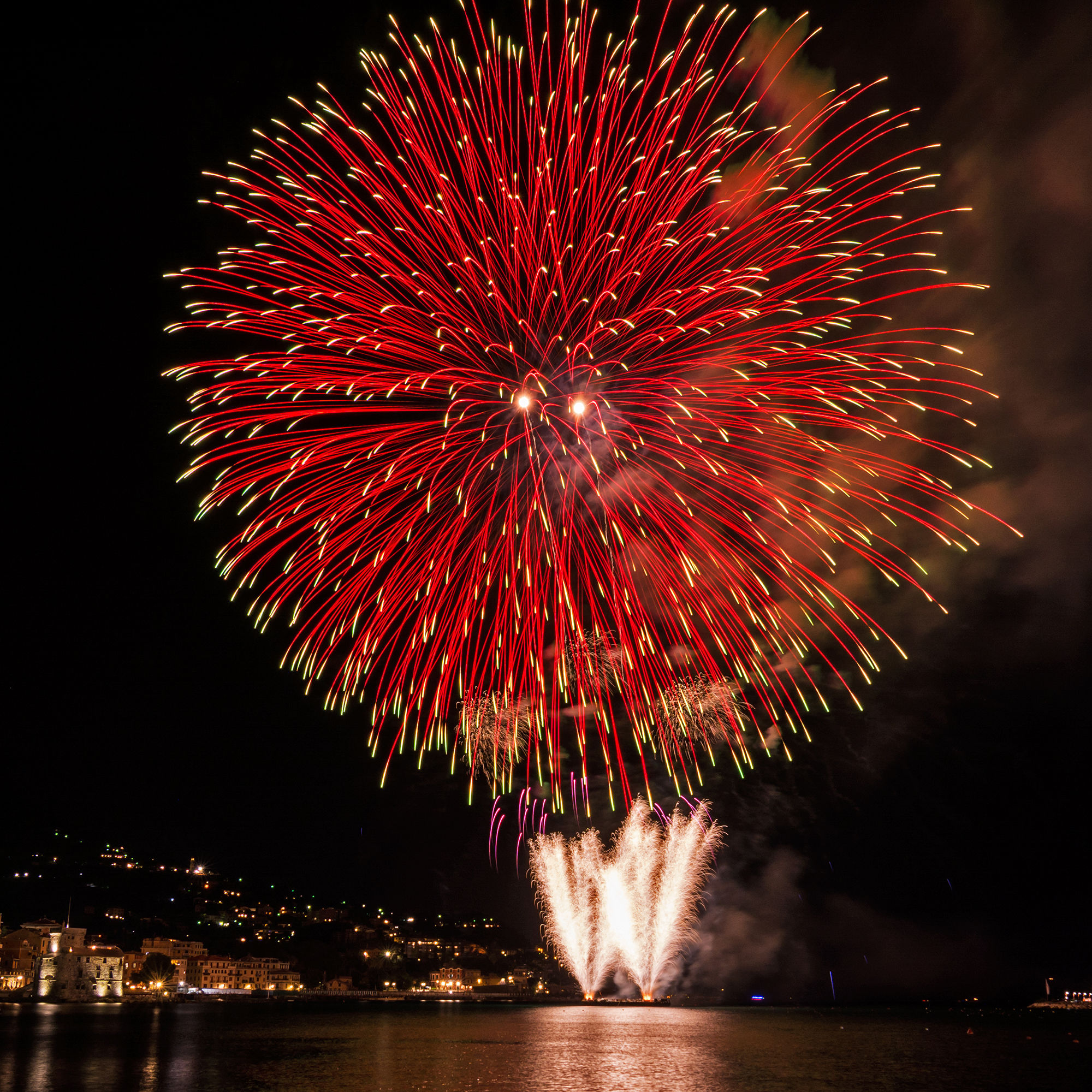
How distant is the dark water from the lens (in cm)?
3750

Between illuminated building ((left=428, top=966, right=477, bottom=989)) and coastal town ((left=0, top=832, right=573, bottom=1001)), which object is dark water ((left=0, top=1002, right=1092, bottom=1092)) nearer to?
coastal town ((left=0, top=832, right=573, bottom=1001))

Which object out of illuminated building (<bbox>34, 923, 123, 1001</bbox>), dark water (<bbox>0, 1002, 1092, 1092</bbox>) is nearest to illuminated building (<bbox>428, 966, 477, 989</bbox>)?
dark water (<bbox>0, 1002, 1092, 1092</bbox>)

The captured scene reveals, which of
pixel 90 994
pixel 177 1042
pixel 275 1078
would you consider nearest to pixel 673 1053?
pixel 275 1078

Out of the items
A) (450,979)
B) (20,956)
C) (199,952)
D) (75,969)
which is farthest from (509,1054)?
(450,979)

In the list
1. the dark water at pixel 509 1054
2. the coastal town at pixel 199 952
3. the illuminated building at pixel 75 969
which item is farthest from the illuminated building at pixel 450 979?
the illuminated building at pixel 75 969

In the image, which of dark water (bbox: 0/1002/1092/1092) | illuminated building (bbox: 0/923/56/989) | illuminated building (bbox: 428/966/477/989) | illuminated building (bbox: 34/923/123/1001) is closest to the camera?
dark water (bbox: 0/1002/1092/1092)

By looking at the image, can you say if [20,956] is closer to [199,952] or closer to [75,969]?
[75,969]

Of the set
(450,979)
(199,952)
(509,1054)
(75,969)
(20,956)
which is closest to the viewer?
(509,1054)

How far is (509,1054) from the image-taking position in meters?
51.7

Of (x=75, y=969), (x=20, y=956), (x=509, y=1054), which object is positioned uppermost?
(x=20, y=956)

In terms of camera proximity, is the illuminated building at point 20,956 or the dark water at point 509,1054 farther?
the illuminated building at point 20,956

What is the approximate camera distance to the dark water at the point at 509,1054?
123 ft

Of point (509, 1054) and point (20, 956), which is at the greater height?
point (20, 956)

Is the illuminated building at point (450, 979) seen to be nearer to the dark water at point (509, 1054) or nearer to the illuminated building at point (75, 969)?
the dark water at point (509, 1054)
